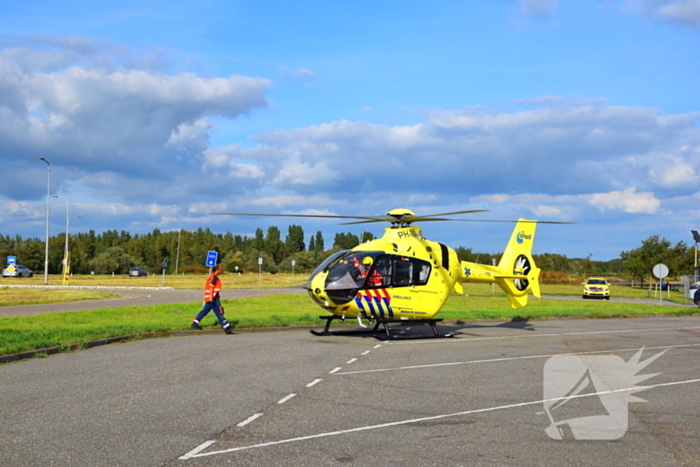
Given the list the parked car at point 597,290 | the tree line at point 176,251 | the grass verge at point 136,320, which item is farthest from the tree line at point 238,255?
the grass verge at point 136,320

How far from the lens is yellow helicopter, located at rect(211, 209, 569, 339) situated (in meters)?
16.3

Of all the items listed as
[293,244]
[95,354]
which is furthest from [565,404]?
[293,244]

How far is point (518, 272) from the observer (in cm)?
2173

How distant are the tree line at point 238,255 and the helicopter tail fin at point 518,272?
1953 inches

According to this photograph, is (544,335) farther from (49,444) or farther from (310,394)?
(49,444)

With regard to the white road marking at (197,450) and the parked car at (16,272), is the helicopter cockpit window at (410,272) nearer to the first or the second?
the white road marking at (197,450)

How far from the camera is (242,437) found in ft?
21.6

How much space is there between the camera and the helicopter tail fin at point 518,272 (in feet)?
70.1

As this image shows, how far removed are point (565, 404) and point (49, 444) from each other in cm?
661

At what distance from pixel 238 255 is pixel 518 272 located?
371 ft

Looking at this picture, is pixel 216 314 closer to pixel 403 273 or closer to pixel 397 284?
pixel 397 284

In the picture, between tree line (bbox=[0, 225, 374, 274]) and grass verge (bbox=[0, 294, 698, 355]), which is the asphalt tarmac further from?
tree line (bbox=[0, 225, 374, 274])

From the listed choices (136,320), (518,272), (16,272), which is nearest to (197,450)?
(136,320)

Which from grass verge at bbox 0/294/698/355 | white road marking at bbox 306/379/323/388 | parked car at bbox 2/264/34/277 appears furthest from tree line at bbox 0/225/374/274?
white road marking at bbox 306/379/323/388
